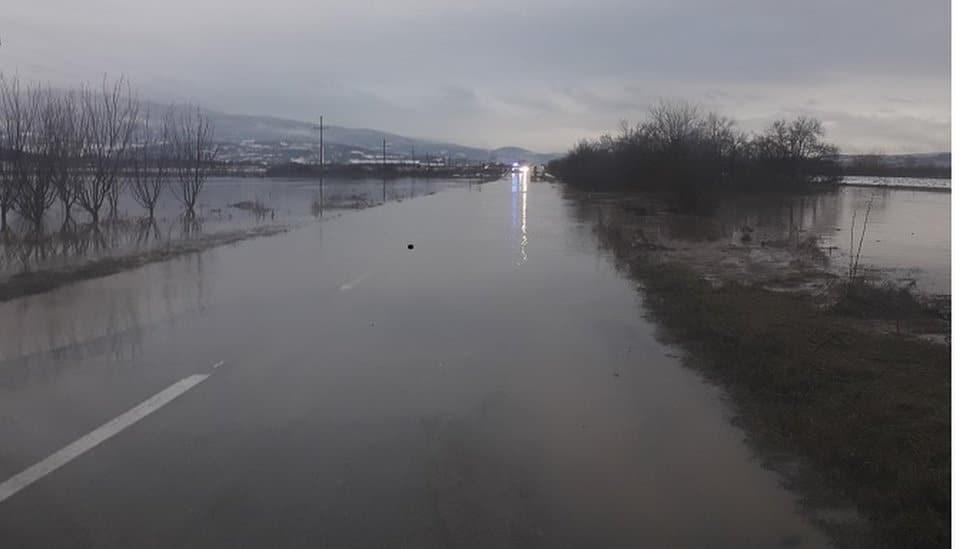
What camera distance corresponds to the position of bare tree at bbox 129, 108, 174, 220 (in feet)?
100

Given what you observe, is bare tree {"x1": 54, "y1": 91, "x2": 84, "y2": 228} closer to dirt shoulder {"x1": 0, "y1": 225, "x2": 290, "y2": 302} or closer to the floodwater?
dirt shoulder {"x1": 0, "y1": 225, "x2": 290, "y2": 302}

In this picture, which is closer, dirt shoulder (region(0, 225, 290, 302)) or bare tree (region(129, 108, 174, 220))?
dirt shoulder (region(0, 225, 290, 302))

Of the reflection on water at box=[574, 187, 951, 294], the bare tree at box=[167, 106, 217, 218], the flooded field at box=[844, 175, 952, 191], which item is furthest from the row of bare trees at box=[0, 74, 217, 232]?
the flooded field at box=[844, 175, 952, 191]

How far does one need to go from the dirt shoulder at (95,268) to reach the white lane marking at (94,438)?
6.52 metres

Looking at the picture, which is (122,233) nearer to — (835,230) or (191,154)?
(191,154)

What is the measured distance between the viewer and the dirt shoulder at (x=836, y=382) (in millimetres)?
4809

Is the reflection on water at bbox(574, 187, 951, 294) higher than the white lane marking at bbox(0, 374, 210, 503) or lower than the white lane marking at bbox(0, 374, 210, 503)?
higher

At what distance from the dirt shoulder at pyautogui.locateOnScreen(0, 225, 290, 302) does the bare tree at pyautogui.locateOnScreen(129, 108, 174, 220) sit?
9.61 m

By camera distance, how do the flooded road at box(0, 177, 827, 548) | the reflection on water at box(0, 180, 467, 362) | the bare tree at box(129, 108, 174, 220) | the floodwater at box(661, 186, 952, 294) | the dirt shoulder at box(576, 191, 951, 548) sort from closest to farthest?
the flooded road at box(0, 177, 827, 548)
the dirt shoulder at box(576, 191, 951, 548)
the reflection on water at box(0, 180, 467, 362)
the floodwater at box(661, 186, 952, 294)
the bare tree at box(129, 108, 174, 220)

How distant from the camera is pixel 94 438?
19.0 ft

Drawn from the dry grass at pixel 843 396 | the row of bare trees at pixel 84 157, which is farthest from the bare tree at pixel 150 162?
the dry grass at pixel 843 396

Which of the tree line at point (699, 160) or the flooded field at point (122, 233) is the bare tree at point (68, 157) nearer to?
the flooded field at point (122, 233)

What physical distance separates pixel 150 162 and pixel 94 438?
28984 mm

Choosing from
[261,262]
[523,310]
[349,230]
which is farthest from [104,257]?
[523,310]
